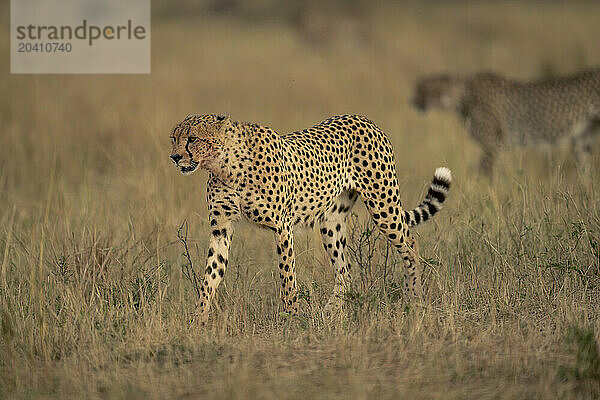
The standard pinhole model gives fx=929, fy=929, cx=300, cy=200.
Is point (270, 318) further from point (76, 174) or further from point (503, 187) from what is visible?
point (76, 174)

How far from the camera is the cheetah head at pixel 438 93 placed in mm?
8990

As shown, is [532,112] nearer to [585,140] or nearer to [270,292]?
[585,140]

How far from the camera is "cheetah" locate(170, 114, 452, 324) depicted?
13.9 ft

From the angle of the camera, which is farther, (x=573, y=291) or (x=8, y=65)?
(x=8, y=65)

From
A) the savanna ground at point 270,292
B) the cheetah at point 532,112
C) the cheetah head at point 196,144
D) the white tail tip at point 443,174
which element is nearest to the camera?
the savanna ground at point 270,292

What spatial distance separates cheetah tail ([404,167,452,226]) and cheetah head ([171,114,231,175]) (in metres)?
1.27

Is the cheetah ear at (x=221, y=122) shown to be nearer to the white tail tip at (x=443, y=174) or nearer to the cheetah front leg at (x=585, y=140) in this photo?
the white tail tip at (x=443, y=174)

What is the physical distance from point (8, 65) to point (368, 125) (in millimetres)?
8120

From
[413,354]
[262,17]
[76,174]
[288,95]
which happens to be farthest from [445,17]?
[413,354]

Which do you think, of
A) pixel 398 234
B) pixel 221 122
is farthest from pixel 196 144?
pixel 398 234

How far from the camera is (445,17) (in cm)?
1936

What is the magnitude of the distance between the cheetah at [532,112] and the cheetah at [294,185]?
3484 millimetres

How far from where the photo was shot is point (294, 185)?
4449mm

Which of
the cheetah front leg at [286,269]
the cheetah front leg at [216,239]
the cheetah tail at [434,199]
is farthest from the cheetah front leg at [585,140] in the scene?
the cheetah front leg at [216,239]
